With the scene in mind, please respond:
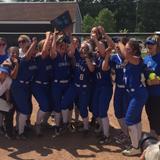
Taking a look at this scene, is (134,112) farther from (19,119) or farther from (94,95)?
(19,119)

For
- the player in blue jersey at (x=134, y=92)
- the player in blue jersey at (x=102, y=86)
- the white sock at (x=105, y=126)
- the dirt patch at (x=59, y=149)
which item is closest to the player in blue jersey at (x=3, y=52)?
the dirt patch at (x=59, y=149)

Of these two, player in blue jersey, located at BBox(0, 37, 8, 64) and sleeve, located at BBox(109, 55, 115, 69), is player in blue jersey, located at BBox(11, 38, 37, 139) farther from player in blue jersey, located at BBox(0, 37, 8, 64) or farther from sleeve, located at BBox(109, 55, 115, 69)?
sleeve, located at BBox(109, 55, 115, 69)

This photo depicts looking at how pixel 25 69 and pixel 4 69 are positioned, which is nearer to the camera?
pixel 4 69

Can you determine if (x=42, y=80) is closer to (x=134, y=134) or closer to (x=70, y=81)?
(x=70, y=81)

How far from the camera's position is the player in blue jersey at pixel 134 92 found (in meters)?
7.19

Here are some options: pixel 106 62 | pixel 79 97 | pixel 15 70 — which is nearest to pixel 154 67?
pixel 106 62

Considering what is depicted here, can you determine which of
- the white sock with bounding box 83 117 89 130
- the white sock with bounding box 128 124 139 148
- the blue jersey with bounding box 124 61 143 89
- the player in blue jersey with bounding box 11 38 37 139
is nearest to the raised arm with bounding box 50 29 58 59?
the player in blue jersey with bounding box 11 38 37 139

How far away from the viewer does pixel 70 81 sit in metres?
8.28

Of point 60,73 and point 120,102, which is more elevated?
point 60,73

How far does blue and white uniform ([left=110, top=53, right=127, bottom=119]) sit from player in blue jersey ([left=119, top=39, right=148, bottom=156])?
1.00ft

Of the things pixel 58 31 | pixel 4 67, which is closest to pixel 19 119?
pixel 4 67

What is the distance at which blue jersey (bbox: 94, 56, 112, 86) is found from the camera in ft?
25.8

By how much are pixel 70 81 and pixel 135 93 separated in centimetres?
141

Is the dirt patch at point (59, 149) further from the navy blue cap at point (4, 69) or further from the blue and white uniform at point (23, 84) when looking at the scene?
the navy blue cap at point (4, 69)
